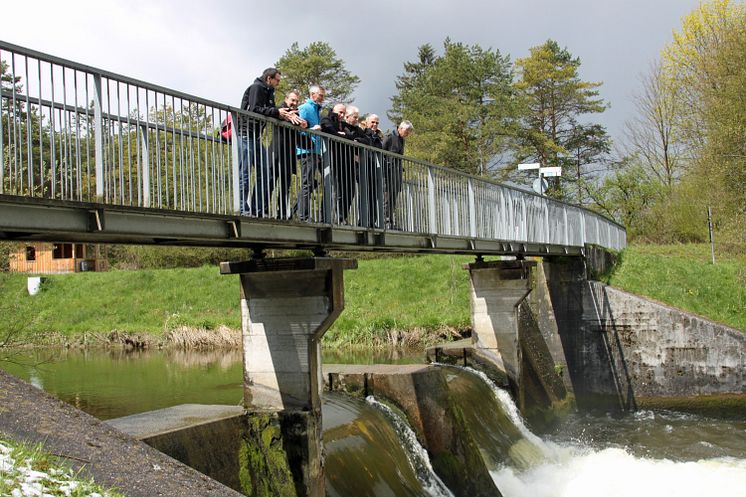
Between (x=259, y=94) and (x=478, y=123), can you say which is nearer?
(x=259, y=94)

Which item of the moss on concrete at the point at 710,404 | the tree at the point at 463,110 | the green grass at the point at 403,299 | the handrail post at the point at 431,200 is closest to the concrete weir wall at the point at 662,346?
the moss on concrete at the point at 710,404

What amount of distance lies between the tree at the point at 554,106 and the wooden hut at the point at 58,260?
27.9m

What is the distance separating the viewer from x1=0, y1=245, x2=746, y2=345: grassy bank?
909 inches

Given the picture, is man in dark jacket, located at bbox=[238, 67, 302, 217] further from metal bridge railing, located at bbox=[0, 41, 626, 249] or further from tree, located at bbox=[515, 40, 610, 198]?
tree, located at bbox=[515, 40, 610, 198]

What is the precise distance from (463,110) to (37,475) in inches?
1764

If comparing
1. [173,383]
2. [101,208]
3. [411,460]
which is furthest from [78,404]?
[101,208]

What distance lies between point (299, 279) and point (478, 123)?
41279mm

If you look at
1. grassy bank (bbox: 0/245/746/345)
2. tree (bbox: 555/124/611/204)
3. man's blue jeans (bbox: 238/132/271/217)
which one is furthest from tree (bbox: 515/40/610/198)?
man's blue jeans (bbox: 238/132/271/217)

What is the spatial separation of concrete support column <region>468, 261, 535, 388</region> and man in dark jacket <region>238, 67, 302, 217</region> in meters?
10.4

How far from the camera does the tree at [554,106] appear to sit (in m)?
49.2

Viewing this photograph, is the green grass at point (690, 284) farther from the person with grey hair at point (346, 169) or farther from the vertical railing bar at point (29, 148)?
the vertical railing bar at point (29, 148)

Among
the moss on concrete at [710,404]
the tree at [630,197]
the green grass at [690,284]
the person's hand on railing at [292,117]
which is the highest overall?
the tree at [630,197]

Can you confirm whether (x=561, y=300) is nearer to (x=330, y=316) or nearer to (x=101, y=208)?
(x=330, y=316)

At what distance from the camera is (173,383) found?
19.8 metres
